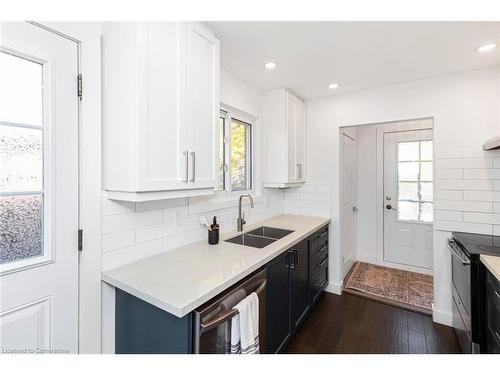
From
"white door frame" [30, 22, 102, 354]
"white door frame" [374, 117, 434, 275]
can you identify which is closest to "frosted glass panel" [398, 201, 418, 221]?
"white door frame" [374, 117, 434, 275]

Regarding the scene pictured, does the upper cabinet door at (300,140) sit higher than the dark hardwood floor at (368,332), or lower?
higher

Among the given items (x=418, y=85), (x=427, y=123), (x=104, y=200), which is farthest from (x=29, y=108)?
(x=427, y=123)

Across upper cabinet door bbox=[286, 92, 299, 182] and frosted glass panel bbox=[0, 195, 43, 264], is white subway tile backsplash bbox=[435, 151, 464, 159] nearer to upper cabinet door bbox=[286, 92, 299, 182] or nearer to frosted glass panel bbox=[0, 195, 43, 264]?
upper cabinet door bbox=[286, 92, 299, 182]

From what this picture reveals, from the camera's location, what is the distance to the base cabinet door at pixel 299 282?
1.98 m

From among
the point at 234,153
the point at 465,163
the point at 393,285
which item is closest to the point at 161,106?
the point at 234,153

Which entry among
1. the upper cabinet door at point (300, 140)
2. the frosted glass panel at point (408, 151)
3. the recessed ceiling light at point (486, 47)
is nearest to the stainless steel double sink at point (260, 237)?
the upper cabinet door at point (300, 140)

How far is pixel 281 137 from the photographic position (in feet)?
8.72

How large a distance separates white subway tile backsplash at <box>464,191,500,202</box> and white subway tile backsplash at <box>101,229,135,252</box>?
8.83 feet

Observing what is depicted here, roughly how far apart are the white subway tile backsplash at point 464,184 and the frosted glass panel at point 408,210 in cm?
136

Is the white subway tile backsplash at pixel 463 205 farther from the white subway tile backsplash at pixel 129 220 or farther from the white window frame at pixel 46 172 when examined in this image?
the white window frame at pixel 46 172

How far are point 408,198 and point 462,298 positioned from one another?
1.96m

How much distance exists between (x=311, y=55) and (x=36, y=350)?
241cm

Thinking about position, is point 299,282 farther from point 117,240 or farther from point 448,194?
point 448,194
